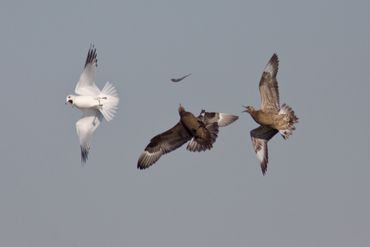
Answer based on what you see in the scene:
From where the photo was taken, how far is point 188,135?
78.3ft

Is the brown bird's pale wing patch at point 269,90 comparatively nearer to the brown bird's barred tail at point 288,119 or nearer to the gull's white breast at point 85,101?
the brown bird's barred tail at point 288,119

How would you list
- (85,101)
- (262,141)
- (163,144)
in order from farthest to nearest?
1. (85,101)
2. (262,141)
3. (163,144)

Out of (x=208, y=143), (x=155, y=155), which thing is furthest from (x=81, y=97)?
(x=208, y=143)

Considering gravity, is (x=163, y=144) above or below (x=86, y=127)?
below

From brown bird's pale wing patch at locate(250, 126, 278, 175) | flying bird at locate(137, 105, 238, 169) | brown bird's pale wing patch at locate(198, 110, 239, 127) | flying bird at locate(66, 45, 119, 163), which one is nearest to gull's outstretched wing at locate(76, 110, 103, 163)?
flying bird at locate(66, 45, 119, 163)

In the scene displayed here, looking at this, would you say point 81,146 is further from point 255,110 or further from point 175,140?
point 255,110

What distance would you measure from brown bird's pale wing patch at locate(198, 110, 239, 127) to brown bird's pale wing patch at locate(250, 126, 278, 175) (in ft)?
1.95

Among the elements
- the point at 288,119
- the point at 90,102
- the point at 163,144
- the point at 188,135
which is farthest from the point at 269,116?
the point at 90,102

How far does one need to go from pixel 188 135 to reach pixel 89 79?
420 cm

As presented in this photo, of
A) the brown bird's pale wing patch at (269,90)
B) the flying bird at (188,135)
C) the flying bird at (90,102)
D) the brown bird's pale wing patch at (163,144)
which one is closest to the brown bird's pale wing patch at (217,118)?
the flying bird at (188,135)

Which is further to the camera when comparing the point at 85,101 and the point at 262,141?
the point at 85,101

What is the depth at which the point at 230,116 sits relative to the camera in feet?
81.8

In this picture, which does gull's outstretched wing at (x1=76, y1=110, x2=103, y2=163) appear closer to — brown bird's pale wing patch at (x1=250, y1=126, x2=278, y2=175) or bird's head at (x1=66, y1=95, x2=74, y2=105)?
bird's head at (x1=66, y1=95, x2=74, y2=105)

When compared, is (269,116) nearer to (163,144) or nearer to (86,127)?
(163,144)
